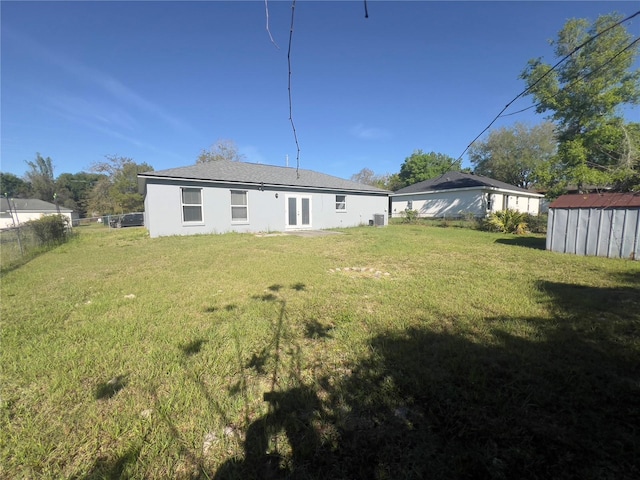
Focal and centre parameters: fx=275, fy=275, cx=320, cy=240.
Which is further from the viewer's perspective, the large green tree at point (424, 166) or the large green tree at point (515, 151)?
the large green tree at point (424, 166)

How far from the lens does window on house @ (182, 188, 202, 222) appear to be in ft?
39.2

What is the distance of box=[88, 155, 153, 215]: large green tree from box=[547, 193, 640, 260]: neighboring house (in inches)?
1701

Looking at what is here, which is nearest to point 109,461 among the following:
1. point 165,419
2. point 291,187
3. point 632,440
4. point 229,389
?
point 165,419

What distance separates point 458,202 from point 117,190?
42378mm

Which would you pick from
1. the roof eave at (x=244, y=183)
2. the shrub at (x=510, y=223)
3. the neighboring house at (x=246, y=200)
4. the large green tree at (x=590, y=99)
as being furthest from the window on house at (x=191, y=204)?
the large green tree at (x=590, y=99)

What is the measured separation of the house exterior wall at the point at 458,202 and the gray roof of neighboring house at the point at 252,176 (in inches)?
279

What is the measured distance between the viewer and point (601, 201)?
6.83 m

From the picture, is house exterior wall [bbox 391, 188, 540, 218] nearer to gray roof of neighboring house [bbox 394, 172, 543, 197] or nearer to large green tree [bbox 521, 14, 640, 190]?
gray roof of neighboring house [bbox 394, 172, 543, 197]

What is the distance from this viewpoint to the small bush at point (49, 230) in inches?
394

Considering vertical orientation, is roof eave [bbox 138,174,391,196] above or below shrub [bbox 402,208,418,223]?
above

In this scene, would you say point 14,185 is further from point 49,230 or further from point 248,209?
point 248,209

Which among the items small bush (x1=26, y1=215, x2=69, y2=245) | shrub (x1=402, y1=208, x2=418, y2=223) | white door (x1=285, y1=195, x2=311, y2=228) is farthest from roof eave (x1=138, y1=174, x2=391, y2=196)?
shrub (x1=402, y1=208, x2=418, y2=223)

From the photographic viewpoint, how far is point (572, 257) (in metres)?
6.96

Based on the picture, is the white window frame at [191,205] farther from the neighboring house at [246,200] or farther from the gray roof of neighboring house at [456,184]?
the gray roof of neighboring house at [456,184]
